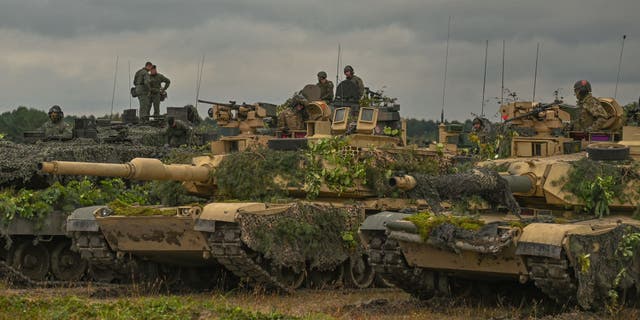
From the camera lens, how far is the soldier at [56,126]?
78.9 feet

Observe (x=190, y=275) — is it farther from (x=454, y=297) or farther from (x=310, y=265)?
(x=454, y=297)

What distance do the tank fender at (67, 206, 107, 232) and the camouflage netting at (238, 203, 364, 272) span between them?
2777 mm

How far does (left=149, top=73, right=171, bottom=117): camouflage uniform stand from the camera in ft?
96.4

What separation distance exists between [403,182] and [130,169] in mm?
3822

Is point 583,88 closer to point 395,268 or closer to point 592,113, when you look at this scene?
point 592,113

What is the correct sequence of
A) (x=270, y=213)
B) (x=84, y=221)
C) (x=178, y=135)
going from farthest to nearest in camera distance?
1. (x=178, y=135)
2. (x=84, y=221)
3. (x=270, y=213)

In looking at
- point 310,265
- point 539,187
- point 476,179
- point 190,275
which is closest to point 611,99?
point 539,187

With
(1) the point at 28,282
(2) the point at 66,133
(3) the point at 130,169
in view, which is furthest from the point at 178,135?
(3) the point at 130,169

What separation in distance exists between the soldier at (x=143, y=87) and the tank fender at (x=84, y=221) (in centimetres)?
1145

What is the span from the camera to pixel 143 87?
29.2 m

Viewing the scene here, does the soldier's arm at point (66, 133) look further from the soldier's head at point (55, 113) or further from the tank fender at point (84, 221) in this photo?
the tank fender at point (84, 221)

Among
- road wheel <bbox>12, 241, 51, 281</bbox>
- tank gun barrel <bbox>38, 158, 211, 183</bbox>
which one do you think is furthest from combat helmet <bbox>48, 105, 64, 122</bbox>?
tank gun barrel <bbox>38, 158, 211, 183</bbox>

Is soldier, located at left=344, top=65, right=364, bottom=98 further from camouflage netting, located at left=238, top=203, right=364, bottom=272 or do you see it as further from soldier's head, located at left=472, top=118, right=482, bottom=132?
camouflage netting, located at left=238, top=203, right=364, bottom=272

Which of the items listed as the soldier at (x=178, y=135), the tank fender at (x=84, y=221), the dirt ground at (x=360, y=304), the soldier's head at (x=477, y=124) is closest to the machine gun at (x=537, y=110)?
the soldier's head at (x=477, y=124)
